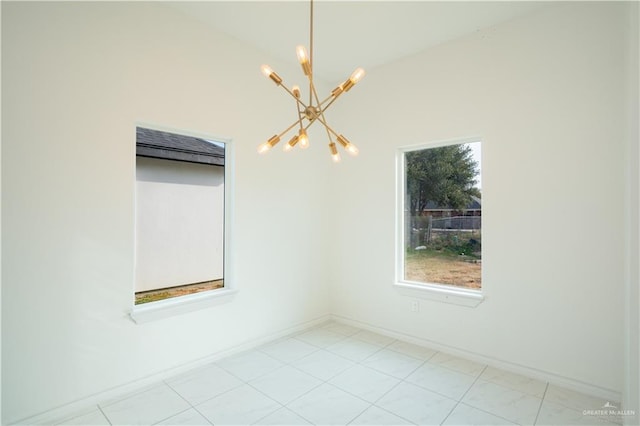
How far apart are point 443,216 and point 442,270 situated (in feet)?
1.89

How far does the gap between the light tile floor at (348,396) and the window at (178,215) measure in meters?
0.82

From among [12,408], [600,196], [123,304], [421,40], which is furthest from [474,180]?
[12,408]

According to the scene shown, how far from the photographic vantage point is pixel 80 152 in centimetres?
230

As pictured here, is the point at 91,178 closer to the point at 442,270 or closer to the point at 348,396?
the point at 348,396

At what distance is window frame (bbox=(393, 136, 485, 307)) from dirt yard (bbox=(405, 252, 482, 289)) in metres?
0.05

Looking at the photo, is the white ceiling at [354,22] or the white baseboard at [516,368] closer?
the white baseboard at [516,368]

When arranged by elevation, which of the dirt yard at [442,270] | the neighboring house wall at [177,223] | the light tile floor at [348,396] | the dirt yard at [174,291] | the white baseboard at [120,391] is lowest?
the light tile floor at [348,396]

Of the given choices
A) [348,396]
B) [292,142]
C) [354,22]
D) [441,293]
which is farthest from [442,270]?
[354,22]

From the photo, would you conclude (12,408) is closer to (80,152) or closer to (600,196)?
(80,152)

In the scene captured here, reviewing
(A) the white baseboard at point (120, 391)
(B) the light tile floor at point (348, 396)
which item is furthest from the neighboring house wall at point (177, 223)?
(B) the light tile floor at point (348, 396)

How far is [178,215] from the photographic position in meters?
3.06

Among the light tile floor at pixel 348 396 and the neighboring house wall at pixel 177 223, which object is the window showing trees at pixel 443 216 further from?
the neighboring house wall at pixel 177 223

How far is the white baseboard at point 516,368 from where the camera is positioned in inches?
96.8

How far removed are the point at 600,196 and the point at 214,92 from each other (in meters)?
3.39
